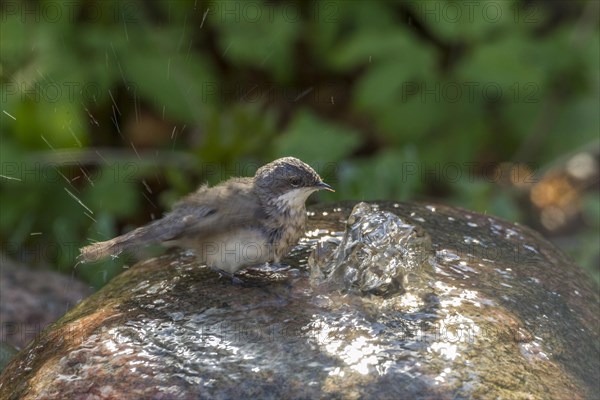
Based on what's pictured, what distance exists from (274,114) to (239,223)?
3.33 m

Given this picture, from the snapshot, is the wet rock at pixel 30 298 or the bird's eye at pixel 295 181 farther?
the wet rock at pixel 30 298

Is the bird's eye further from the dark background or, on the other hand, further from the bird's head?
the dark background

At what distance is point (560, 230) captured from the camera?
7.18 m

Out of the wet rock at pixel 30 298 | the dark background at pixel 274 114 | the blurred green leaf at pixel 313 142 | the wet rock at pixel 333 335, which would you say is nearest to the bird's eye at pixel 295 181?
the wet rock at pixel 333 335

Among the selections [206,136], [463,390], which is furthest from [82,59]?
[463,390]

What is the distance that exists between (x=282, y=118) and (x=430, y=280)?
5.09 m

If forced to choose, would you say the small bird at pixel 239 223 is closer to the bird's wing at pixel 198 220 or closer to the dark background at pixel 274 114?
the bird's wing at pixel 198 220

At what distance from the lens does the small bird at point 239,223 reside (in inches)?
136

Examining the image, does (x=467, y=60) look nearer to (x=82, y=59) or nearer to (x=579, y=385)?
(x=82, y=59)

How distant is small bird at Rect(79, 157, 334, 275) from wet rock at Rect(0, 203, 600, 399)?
0.10 metres

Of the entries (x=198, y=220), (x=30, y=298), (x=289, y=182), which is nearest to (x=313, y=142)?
(x=30, y=298)

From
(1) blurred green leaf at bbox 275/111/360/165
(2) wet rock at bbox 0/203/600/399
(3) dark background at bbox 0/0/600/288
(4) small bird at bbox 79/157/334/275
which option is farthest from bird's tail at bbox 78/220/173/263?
(1) blurred green leaf at bbox 275/111/360/165

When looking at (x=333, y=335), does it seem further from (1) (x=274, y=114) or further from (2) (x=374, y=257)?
(1) (x=274, y=114)

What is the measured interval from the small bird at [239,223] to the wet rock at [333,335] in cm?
10
